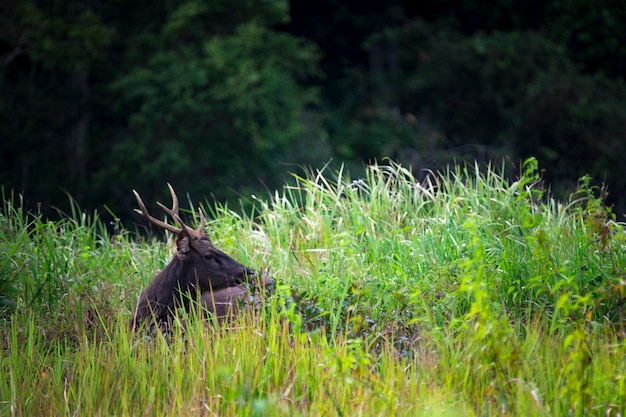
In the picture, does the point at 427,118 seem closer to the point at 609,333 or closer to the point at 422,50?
the point at 422,50

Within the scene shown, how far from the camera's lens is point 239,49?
15430 millimetres

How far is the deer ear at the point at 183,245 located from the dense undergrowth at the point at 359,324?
1.78ft

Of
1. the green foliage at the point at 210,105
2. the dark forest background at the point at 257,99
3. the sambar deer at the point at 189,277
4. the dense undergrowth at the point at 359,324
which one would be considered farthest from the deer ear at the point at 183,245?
the green foliage at the point at 210,105

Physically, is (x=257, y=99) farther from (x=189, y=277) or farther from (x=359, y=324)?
(x=359, y=324)

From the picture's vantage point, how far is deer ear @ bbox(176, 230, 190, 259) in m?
5.11

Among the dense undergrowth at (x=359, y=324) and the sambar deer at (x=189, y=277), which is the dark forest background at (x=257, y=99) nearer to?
Result: the dense undergrowth at (x=359, y=324)

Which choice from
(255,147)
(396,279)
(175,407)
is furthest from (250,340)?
(255,147)

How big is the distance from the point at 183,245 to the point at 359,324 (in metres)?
1.45

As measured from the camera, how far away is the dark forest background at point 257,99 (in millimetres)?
15609

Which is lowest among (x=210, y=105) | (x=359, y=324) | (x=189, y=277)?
(x=210, y=105)

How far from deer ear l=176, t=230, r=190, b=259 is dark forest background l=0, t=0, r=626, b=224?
9352 mm

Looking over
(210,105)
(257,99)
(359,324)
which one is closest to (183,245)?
(359,324)

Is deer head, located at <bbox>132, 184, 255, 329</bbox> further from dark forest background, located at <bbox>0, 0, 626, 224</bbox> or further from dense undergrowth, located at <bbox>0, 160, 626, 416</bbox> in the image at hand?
dark forest background, located at <bbox>0, 0, 626, 224</bbox>

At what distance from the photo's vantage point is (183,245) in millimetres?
5121
